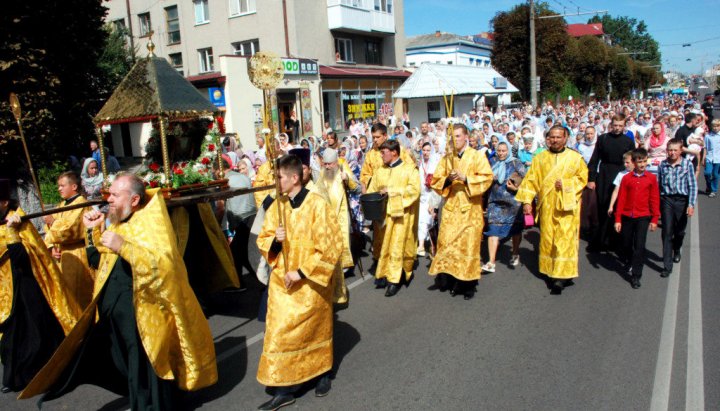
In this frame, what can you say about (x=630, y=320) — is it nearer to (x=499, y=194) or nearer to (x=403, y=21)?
(x=499, y=194)

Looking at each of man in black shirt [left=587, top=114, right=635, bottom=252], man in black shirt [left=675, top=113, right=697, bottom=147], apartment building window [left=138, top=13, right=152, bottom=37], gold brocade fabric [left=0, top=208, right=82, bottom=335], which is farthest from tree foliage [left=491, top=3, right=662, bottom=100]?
gold brocade fabric [left=0, top=208, right=82, bottom=335]

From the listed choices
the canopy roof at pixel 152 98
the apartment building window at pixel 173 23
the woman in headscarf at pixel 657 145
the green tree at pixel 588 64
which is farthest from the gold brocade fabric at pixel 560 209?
the green tree at pixel 588 64

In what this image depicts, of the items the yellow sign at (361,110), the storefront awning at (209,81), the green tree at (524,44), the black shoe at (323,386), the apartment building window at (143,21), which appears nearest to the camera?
the black shoe at (323,386)

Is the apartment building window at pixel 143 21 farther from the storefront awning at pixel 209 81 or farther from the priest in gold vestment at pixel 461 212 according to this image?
the priest in gold vestment at pixel 461 212

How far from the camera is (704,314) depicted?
5.55 meters

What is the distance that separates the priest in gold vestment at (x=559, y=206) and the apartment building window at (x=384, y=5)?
1126 inches

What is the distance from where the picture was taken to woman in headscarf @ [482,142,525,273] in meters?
7.45

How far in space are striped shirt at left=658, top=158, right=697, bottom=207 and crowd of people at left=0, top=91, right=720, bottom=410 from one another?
17 millimetres

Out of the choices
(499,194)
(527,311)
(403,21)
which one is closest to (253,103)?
(403,21)

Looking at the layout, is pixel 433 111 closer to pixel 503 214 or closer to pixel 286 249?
pixel 503 214

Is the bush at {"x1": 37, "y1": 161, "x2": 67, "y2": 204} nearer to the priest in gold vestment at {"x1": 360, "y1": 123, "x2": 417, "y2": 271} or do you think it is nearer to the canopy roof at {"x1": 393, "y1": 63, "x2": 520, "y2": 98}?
the priest in gold vestment at {"x1": 360, "y1": 123, "x2": 417, "y2": 271}

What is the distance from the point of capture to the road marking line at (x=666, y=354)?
13.1 ft

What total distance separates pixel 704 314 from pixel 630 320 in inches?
29.7

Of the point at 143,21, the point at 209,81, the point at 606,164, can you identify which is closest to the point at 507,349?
the point at 606,164
